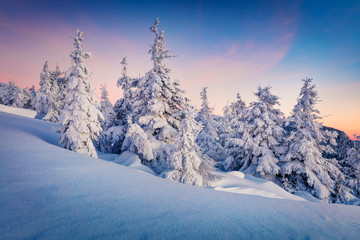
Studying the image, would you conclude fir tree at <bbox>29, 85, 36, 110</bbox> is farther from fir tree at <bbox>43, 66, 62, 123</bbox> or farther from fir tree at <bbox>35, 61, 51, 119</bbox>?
fir tree at <bbox>43, 66, 62, 123</bbox>

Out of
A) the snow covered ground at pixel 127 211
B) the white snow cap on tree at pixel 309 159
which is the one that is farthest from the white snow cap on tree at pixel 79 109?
the white snow cap on tree at pixel 309 159

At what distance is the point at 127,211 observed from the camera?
9.66 feet

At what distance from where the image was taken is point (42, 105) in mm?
34469

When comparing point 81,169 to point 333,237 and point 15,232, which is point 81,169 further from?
point 333,237

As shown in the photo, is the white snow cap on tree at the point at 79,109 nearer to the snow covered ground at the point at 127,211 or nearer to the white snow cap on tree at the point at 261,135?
the snow covered ground at the point at 127,211

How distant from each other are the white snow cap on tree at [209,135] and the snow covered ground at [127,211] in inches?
748

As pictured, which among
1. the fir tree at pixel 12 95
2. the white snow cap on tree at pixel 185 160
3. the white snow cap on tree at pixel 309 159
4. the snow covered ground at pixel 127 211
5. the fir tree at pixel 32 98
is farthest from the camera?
the fir tree at pixel 12 95

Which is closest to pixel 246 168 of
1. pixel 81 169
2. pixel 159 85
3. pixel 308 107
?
pixel 308 107

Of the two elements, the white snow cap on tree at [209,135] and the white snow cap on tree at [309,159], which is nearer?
the white snow cap on tree at [309,159]

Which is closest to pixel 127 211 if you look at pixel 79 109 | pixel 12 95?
pixel 79 109

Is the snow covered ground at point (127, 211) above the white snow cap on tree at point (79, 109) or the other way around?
the other way around

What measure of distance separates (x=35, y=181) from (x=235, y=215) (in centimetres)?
464

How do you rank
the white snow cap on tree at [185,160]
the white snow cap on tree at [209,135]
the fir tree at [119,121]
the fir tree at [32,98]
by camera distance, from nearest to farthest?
the white snow cap on tree at [185,160] → the fir tree at [119,121] → the white snow cap on tree at [209,135] → the fir tree at [32,98]

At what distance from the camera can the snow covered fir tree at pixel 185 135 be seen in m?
10.3
